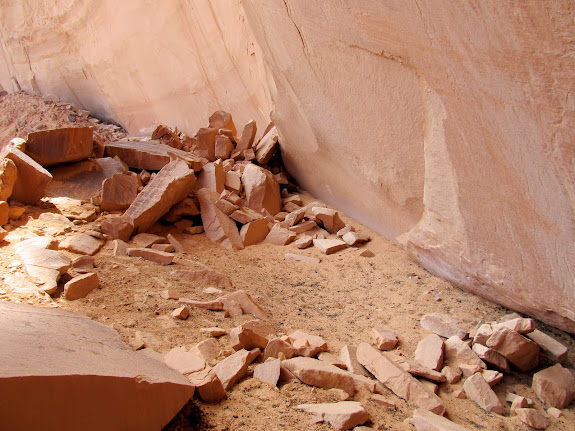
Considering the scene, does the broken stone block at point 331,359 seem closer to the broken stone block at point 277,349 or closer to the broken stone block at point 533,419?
the broken stone block at point 277,349

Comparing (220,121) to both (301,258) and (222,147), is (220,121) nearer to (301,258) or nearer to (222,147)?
(222,147)

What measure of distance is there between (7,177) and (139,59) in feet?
16.3

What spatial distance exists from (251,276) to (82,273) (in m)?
0.99

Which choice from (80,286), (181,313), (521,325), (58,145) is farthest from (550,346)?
(58,145)

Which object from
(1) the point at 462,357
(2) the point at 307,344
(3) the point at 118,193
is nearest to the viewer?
(2) the point at 307,344

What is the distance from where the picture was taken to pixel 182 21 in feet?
20.2

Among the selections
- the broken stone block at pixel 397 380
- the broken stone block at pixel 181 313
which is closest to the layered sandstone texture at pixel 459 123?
the broken stone block at pixel 397 380

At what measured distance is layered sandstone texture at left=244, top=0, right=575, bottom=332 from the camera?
1.66 meters

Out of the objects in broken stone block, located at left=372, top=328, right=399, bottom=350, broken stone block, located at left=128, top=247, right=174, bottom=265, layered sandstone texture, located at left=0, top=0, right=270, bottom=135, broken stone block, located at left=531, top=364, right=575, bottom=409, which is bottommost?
broken stone block, located at left=531, top=364, right=575, bottom=409

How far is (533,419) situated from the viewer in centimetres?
162

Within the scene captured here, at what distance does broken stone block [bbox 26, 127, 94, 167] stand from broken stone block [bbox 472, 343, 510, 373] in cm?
333

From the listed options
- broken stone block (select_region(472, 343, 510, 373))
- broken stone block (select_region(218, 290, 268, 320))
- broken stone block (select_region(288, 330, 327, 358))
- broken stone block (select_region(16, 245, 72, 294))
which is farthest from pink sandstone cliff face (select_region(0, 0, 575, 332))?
broken stone block (select_region(16, 245, 72, 294))

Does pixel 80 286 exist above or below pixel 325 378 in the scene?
above

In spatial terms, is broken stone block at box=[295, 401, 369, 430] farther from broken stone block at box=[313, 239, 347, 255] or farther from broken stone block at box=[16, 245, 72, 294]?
broken stone block at box=[313, 239, 347, 255]
